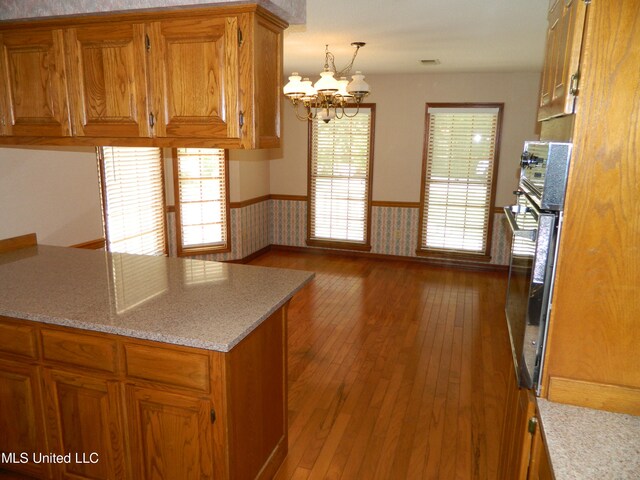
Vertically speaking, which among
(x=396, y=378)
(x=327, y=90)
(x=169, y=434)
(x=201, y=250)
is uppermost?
(x=327, y=90)

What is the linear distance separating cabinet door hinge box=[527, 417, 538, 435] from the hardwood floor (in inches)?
41.6

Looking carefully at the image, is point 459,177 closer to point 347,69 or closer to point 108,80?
point 347,69

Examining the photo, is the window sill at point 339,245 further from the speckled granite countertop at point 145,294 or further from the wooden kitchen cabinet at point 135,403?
the wooden kitchen cabinet at point 135,403

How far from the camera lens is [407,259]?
6.52 m

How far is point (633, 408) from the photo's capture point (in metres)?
1.39

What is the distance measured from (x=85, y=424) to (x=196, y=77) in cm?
163

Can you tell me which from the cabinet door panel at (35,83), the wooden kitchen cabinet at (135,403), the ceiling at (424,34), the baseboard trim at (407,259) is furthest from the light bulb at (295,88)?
the baseboard trim at (407,259)

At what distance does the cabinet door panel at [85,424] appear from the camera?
6.47ft

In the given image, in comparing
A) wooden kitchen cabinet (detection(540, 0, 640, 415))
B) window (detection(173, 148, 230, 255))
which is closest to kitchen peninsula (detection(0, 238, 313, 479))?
wooden kitchen cabinet (detection(540, 0, 640, 415))

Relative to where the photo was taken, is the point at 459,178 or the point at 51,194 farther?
the point at 459,178


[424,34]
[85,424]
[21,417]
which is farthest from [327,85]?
[21,417]

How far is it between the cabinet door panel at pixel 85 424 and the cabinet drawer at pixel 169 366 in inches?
7.0

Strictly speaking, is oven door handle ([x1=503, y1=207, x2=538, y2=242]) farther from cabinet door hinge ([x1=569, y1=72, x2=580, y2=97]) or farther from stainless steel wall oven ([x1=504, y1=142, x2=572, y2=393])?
cabinet door hinge ([x1=569, y1=72, x2=580, y2=97])

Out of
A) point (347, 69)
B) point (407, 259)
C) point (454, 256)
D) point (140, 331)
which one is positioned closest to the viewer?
point (140, 331)
